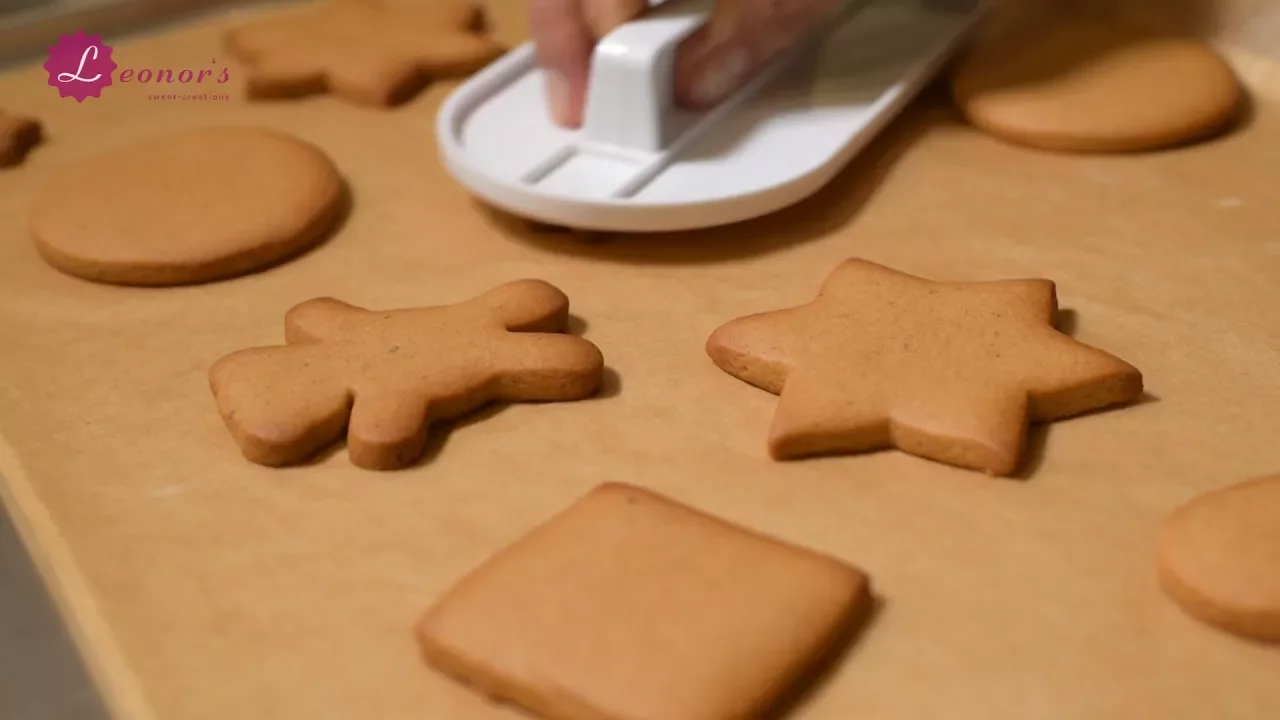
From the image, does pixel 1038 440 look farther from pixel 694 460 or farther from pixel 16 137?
pixel 16 137

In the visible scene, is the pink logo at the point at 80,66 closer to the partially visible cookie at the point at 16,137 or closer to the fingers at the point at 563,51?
the partially visible cookie at the point at 16,137

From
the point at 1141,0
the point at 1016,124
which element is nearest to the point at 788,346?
the point at 1016,124

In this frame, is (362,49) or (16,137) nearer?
(16,137)

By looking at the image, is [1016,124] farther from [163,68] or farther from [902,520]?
[163,68]

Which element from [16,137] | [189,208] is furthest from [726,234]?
[16,137]

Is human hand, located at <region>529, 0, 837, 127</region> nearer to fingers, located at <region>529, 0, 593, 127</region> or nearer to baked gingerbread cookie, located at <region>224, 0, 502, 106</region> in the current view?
fingers, located at <region>529, 0, 593, 127</region>
